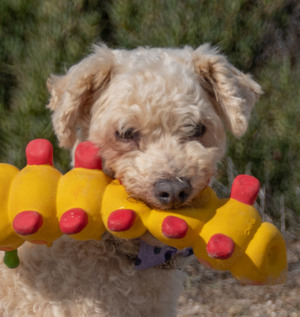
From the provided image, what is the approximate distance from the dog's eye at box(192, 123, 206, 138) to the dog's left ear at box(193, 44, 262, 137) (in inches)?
10.3

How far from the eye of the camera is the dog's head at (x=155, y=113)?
2697 mm

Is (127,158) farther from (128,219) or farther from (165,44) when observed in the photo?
(165,44)

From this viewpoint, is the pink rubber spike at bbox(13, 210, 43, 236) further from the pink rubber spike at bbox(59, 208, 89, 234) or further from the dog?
the dog

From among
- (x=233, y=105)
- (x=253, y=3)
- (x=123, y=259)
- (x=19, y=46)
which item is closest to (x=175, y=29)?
(x=253, y=3)

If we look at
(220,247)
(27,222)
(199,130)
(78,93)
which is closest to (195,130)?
(199,130)

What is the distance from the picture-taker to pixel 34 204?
255 cm

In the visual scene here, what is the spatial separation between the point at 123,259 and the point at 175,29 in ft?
10.0

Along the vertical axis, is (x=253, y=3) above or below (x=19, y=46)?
above

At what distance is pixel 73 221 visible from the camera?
2.48m

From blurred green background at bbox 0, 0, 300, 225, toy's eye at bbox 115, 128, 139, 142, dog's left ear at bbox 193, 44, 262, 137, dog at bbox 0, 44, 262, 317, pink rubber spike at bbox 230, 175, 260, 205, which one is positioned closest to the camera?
pink rubber spike at bbox 230, 175, 260, 205

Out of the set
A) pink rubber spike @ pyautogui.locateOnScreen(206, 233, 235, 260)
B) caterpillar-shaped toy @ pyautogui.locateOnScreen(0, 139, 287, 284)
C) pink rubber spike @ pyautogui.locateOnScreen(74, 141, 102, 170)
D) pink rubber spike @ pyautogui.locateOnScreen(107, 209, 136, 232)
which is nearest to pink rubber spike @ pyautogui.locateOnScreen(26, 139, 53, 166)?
caterpillar-shaped toy @ pyautogui.locateOnScreen(0, 139, 287, 284)

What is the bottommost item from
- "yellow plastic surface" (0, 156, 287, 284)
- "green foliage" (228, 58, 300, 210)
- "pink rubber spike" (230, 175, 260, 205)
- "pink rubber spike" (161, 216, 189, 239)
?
"green foliage" (228, 58, 300, 210)

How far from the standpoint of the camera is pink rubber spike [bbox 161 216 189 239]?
A: 2.44m

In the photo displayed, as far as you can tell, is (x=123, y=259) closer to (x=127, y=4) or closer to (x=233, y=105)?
(x=233, y=105)
